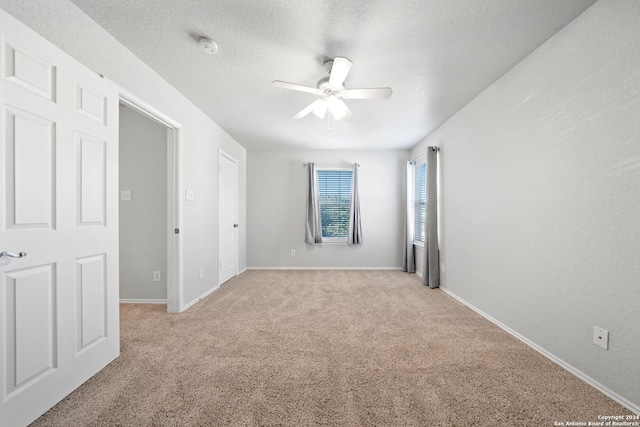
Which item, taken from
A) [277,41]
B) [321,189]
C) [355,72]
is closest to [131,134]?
[277,41]

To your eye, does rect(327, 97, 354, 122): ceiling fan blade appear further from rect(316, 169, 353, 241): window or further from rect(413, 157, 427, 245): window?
rect(316, 169, 353, 241): window

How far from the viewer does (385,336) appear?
91.6 inches

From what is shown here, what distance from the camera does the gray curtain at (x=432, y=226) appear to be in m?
3.88

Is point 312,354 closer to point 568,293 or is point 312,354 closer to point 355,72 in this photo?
point 568,293

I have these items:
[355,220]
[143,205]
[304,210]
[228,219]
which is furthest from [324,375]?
[304,210]

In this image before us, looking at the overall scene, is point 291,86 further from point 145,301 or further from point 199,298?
point 145,301

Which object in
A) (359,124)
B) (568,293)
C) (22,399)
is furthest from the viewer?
(359,124)

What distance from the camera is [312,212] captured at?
17.0 ft

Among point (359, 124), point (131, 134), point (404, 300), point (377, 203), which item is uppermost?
point (359, 124)

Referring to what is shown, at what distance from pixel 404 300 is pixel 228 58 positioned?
10.2 feet

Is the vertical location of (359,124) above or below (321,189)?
above

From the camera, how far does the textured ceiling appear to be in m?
1.67

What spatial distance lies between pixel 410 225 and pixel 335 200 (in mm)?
1460

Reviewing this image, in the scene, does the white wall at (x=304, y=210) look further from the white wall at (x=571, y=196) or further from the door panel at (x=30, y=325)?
the door panel at (x=30, y=325)
